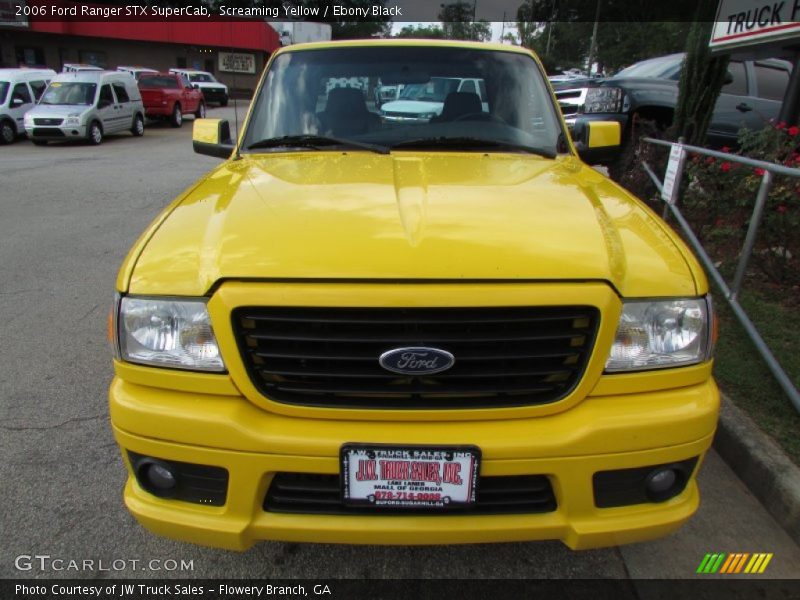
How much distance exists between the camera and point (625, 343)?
176 cm

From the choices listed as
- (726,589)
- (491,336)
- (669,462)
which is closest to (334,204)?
(491,336)

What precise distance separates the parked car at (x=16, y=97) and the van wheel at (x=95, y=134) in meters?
2.02

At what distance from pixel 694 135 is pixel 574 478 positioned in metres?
6.31

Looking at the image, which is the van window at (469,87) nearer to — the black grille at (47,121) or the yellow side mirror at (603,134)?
the yellow side mirror at (603,134)

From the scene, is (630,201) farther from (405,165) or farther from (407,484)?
(407,484)

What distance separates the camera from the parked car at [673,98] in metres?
7.70

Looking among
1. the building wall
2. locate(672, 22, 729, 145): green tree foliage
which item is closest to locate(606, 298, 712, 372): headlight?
locate(672, 22, 729, 145): green tree foliage

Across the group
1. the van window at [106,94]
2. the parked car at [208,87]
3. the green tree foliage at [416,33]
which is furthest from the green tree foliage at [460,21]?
the van window at [106,94]

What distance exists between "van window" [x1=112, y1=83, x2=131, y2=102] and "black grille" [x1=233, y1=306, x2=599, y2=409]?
18893 mm

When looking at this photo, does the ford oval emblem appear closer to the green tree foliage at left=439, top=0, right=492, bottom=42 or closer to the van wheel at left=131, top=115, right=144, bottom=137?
the van wheel at left=131, top=115, right=144, bottom=137

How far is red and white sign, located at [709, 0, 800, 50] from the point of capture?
5156 millimetres

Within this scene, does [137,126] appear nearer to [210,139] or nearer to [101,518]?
[210,139]

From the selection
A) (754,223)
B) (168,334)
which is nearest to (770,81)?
(754,223)

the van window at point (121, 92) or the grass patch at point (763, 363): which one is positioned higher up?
the van window at point (121, 92)
